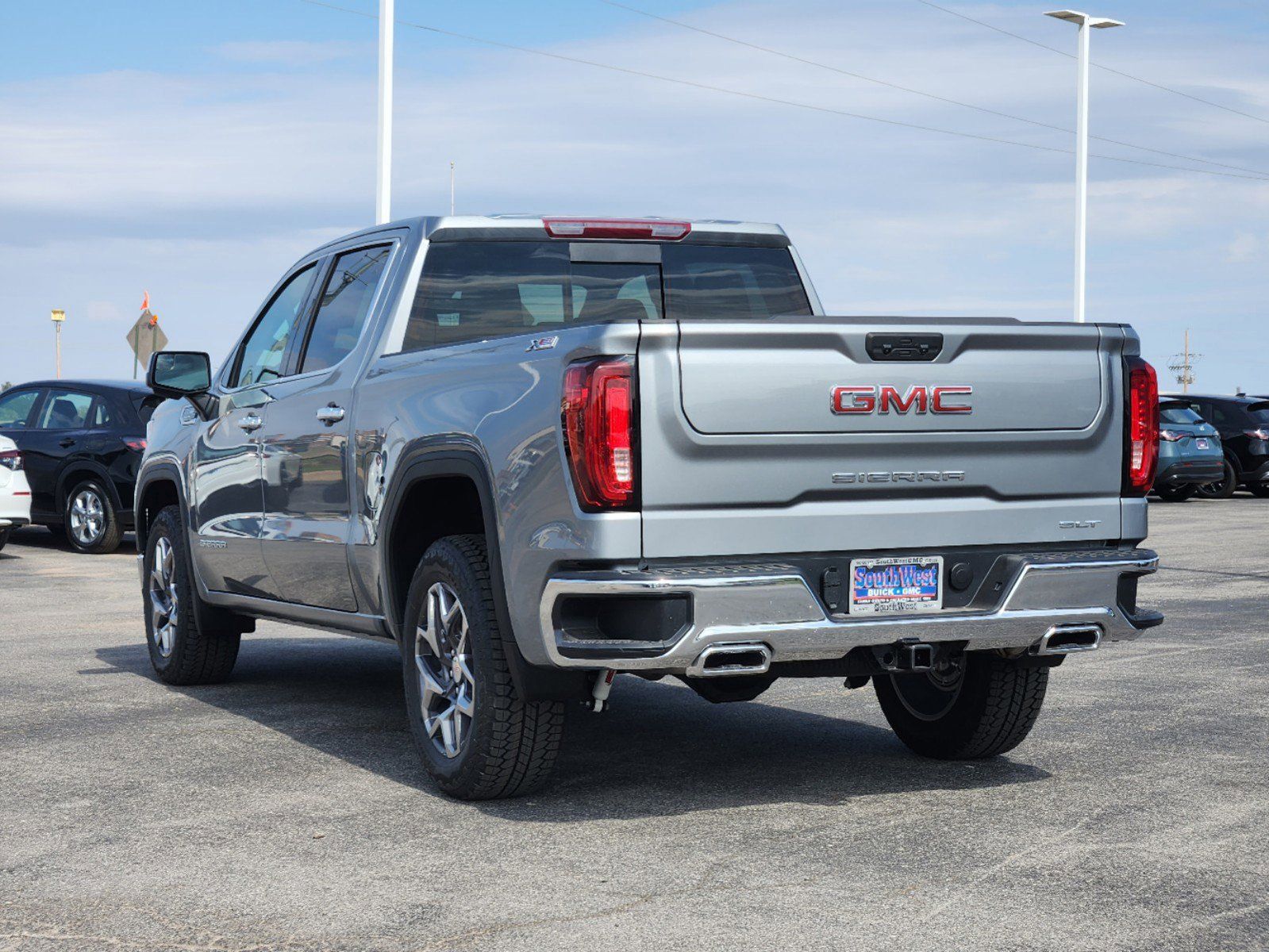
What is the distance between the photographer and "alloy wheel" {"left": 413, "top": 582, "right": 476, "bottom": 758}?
5773mm

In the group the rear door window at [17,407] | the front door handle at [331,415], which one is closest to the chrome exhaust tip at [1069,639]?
the front door handle at [331,415]

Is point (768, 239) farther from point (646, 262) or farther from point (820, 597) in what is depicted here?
point (820, 597)

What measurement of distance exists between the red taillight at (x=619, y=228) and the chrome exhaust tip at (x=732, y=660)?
244cm

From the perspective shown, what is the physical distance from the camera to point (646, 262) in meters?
7.11

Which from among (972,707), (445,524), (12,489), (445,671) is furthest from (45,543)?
(972,707)

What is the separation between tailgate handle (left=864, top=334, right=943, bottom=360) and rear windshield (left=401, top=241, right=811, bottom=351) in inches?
45.8

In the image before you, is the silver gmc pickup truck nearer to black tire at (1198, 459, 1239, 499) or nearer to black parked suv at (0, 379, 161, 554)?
black parked suv at (0, 379, 161, 554)

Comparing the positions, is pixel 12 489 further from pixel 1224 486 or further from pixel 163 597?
pixel 1224 486

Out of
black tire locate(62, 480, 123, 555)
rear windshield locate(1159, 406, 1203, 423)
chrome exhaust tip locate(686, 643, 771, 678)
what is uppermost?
chrome exhaust tip locate(686, 643, 771, 678)

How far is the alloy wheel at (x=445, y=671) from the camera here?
577 centimetres

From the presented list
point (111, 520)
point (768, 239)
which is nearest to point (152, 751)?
point (768, 239)

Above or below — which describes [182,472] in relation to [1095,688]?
above

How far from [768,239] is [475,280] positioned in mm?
1397

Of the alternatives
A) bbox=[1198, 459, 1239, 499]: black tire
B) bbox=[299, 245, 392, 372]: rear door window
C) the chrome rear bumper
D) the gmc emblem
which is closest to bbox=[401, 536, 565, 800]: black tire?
the chrome rear bumper
